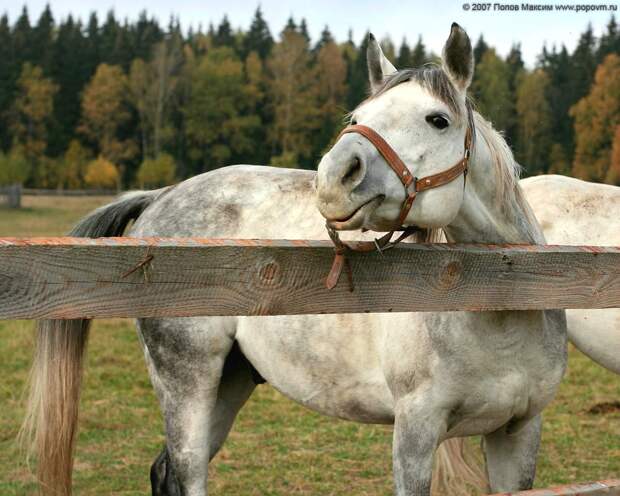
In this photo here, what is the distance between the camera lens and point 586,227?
5191 mm

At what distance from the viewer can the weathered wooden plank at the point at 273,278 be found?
2.08 metres

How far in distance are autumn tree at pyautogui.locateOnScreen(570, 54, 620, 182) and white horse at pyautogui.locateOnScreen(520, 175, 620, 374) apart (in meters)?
44.3

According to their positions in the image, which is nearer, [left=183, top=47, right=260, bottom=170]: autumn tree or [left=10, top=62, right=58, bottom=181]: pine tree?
[left=183, top=47, right=260, bottom=170]: autumn tree

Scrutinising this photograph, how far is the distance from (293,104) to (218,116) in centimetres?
560

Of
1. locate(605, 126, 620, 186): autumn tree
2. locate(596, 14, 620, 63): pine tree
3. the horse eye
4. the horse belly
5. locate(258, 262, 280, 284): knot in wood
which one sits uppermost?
the horse eye

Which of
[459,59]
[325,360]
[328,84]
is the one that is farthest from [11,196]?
[459,59]

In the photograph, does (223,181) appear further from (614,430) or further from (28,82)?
(28,82)

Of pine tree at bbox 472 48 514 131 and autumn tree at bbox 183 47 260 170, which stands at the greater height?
pine tree at bbox 472 48 514 131

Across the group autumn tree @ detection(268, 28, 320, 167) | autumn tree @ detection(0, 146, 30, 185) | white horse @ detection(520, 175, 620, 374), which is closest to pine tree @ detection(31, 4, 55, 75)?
autumn tree @ detection(0, 146, 30, 185)

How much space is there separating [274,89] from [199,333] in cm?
6383

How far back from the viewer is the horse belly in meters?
3.62

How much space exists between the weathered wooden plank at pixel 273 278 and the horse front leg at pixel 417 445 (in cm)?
65

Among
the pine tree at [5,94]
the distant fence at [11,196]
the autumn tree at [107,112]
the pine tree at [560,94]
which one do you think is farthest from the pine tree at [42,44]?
the pine tree at [560,94]

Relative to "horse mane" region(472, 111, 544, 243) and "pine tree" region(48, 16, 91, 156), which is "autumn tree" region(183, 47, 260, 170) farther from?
"horse mane" region(472, 111, 544, 243)
